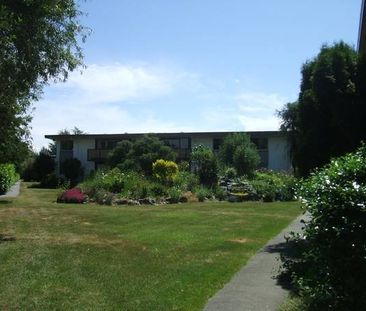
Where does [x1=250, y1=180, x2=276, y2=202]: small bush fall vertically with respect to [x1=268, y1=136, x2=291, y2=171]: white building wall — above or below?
below

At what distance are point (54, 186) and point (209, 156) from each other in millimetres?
21386

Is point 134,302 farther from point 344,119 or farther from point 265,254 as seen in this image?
point 344,119

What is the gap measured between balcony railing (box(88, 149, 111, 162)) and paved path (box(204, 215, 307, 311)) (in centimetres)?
4692

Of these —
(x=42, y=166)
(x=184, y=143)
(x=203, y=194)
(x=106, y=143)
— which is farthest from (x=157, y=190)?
(x=42, y=166)

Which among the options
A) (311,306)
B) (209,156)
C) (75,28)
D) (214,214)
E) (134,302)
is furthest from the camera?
(209,156)

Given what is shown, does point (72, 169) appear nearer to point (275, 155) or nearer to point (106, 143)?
point (106, 143)

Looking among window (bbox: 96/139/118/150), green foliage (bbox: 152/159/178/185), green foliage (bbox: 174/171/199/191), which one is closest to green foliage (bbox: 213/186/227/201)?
green foliage (bbox: 174/171/199/191)

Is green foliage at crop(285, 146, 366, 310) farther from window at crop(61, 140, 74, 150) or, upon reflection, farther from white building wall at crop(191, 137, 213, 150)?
window at crop(61, 140, 74, 150)

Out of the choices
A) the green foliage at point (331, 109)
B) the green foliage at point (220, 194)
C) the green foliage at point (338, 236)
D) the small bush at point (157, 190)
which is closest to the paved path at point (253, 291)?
the green foliage at point (338, 236)

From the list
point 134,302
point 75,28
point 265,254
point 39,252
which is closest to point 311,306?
point 134,302

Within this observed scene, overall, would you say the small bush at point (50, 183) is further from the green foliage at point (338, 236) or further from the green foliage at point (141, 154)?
the green foliage at point (338, 236)

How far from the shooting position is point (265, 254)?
11758 mm

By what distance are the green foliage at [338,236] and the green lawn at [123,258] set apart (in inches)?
77.9

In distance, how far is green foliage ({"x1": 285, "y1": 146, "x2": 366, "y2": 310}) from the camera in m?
5.75
